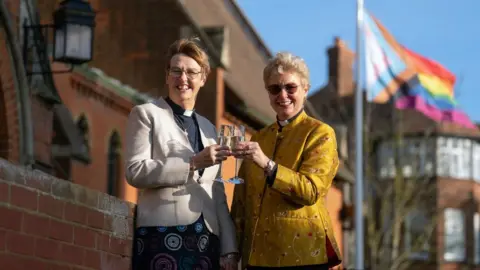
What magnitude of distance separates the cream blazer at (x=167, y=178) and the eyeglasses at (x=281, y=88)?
1.39 ft

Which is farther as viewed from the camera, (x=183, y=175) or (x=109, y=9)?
(x=109, y=9)

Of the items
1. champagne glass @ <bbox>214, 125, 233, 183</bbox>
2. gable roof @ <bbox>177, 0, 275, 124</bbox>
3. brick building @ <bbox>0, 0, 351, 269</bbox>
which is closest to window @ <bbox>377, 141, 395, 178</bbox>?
brick building @ <bbox>0, 0, 351, 269</bbox>

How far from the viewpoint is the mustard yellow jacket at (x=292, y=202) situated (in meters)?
5.83

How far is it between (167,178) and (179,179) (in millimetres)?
58

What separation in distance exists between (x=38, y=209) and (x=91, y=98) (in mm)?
16726

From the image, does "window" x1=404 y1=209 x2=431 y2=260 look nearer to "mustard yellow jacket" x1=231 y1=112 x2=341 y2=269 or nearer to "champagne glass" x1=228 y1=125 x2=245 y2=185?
"mustard yellow jacket" x1=231 y1=112 x2=341 y2=269

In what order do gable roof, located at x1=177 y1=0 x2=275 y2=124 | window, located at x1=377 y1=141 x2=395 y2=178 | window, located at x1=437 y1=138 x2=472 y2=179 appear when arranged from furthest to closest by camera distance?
window, located at x1=437 y1=138 x2=472 y2=179 → window, located at x1=377 y1=141 x2=395 y2=178 → gable roof, located at x1=177 y1=0 x2=275 y2=124

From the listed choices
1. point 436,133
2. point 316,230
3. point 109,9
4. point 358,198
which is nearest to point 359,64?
point 358,198

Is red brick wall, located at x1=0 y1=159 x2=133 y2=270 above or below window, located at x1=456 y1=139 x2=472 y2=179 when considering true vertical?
below

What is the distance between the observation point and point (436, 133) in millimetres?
55125

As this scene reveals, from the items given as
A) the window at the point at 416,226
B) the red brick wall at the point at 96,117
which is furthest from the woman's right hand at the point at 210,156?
the window at the point at 416,226

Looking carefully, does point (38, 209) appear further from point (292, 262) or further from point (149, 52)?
point (149, 52)

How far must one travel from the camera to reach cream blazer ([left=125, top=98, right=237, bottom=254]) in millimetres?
5750

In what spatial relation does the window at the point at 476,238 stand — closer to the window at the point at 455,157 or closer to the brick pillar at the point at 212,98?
the window at the point at 455,157
